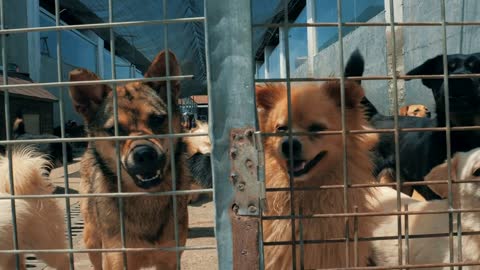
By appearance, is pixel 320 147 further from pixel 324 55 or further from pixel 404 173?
pixel 324 55

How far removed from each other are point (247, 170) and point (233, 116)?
0.17 m

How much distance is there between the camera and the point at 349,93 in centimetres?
228

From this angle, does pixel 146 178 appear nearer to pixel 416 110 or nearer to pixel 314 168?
pixel 314 168

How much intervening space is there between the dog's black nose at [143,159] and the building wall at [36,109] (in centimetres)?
637

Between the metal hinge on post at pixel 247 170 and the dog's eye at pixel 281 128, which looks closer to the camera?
the metal hinge on post at pixel 247 170

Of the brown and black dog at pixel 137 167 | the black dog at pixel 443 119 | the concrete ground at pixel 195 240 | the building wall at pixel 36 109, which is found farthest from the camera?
the building wall at pixel 36 109

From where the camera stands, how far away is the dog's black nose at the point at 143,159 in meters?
2.68

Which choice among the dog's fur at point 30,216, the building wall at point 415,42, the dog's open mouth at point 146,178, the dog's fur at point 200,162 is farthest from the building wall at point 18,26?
the dog's open mouth at point 146,178

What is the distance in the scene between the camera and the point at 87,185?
3582 mm

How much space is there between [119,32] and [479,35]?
3.95 m

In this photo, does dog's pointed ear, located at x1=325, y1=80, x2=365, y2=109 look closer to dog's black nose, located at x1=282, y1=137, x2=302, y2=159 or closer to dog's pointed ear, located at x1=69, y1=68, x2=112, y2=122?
dog's black nose, located at x1=282, y1=137, x2=302, y2=159

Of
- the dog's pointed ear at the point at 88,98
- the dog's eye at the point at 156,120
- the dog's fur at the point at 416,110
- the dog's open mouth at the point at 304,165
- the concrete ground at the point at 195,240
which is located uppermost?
the dog's pointed ear at the point at 88,98

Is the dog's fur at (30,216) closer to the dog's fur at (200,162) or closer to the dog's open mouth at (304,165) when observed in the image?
the dog's open mouth at (304,165)

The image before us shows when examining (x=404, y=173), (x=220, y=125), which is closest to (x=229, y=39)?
(x=220, y=125)
